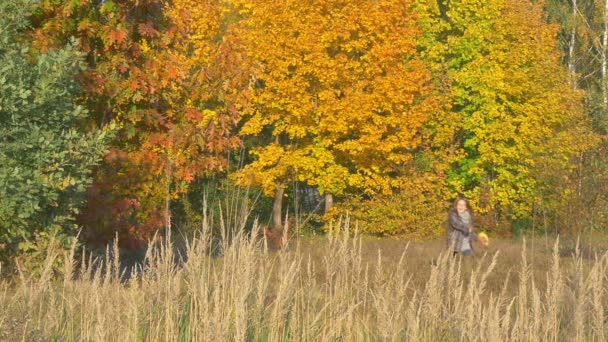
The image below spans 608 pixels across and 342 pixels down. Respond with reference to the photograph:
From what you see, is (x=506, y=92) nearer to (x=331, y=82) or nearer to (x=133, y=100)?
(x=331, y=82)

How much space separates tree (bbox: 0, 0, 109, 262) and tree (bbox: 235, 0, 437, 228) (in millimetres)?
16033

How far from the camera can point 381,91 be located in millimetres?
26578

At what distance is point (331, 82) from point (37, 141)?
1782cm

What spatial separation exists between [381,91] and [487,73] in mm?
5993

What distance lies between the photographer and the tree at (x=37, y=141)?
31.0 feet

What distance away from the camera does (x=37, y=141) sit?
9648 millimetres

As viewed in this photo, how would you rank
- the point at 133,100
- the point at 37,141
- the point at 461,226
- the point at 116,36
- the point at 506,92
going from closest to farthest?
the point at 37,141 → the point at 116,36 → the point at 133,100 → the point at 461,226 → the point at 506,92

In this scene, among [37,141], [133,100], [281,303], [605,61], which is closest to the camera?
[281,303]

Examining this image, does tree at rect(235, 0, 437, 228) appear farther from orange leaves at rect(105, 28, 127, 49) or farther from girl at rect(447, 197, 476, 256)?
orange leaves at rect(105, 28, 127, 49)

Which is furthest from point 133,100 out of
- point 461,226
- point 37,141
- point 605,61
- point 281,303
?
point 605,61

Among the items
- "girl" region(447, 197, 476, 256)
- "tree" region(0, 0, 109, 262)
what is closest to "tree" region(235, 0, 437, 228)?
"girl" region(447, 197, 476, 256)

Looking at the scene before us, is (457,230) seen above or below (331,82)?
below

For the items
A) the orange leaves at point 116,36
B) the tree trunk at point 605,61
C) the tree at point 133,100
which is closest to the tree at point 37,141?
the tree at point 133,100

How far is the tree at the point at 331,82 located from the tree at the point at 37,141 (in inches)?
631
